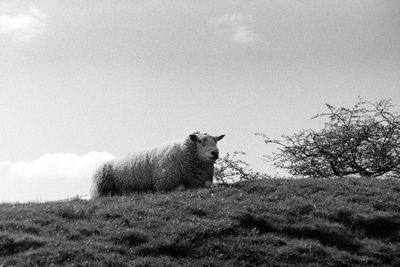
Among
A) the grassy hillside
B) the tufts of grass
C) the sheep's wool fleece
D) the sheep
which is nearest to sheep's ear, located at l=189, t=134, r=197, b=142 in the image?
the sheep

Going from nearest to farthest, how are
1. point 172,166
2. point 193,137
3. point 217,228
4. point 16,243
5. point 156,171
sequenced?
point 16,243 < point 217,228 < point 172,166 < point 193,137 < point 156,171

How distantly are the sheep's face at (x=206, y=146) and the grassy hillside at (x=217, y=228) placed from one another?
1.66 m

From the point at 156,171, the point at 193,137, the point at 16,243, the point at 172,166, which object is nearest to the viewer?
the point at 16,243

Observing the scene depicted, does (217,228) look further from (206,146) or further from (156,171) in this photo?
(156,171)

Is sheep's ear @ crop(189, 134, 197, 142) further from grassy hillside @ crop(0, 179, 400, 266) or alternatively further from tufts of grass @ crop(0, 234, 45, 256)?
tufts of grass @ crop(0, 234, 45, 256)

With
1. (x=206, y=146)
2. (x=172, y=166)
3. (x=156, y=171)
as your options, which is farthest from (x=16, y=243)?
(x=206, y=146)

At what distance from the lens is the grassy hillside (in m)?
15.6

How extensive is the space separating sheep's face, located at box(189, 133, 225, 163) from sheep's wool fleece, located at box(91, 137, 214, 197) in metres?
0.18

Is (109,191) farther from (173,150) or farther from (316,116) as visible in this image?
(316,116)

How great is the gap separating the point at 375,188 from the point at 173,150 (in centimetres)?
694

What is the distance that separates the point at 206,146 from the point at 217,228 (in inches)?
236

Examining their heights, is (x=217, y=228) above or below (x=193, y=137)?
below

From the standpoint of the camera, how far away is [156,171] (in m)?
23.6

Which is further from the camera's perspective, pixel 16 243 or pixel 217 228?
pixel 217 228
